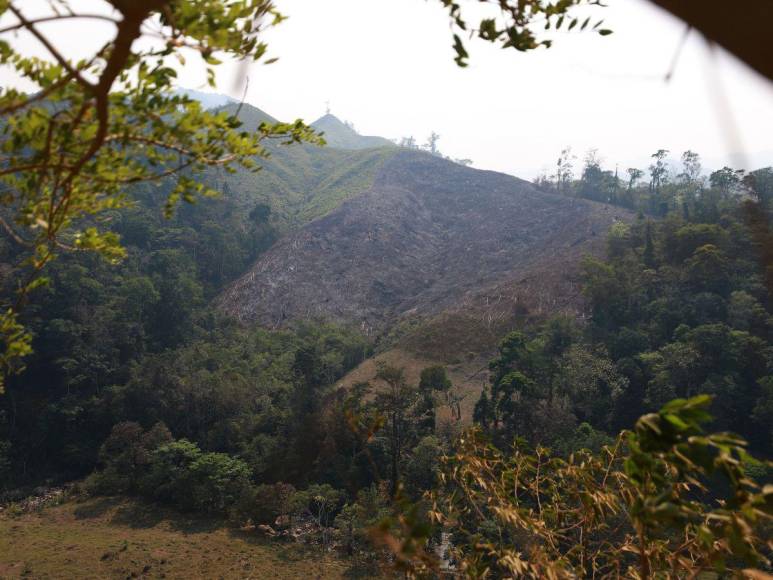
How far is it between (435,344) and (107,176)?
81.9 ft

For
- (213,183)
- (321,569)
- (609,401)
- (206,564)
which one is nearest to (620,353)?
(609,401)

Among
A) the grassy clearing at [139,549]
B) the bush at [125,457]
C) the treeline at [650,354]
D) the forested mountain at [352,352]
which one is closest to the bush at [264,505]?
the forested mountain at [352,352]

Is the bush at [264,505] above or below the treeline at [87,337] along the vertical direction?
below

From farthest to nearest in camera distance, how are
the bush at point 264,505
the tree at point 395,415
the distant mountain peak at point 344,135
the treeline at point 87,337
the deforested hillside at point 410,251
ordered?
the distant mountain peak at point 344,135 < the deforested hillside at point 410,251 < the treeline at point 87,337 < the tree at point 395,415 < the bush at point 264,505

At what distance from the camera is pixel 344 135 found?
11319cm

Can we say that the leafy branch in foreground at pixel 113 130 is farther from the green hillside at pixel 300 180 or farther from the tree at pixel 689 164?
the tree at pixel 689 164

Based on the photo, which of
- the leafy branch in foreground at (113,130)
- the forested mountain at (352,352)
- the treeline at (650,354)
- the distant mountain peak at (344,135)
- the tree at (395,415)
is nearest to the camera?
the leafy branch in foreground at (113,130)

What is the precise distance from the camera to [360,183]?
5294 centimetres

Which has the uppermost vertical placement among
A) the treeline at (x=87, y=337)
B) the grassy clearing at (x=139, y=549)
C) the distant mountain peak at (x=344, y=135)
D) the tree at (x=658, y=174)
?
the distant mountain peak at (x=344, y=135)

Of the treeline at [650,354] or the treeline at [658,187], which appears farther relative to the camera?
the treeline at [658,187]

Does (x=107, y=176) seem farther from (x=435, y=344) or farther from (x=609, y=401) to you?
(x=435, y=344)

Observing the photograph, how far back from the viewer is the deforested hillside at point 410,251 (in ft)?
109

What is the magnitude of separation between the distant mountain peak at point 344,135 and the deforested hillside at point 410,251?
6069 centimetres

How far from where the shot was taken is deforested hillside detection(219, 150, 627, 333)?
33.1m
